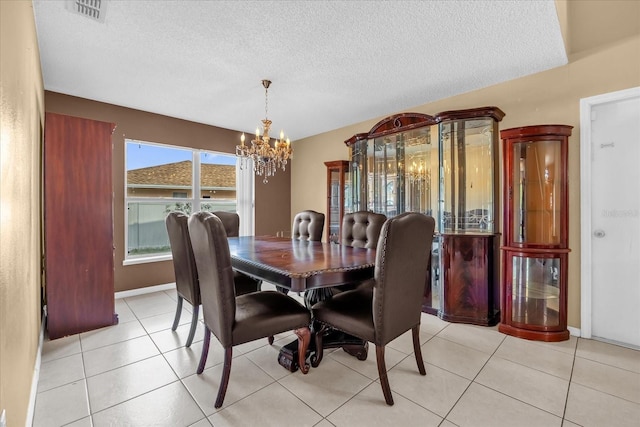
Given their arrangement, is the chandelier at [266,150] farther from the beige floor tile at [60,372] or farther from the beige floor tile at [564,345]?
the beige floor tile at [564,345]

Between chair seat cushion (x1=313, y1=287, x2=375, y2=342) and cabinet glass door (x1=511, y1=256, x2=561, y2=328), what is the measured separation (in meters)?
1.60

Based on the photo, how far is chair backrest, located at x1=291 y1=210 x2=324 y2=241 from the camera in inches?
137

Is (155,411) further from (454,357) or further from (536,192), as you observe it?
(536,192)

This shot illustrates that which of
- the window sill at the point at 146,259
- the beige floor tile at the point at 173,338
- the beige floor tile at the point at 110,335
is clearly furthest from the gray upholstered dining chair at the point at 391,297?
the window sill at the point at 146,259

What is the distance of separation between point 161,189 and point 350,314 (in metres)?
3.60

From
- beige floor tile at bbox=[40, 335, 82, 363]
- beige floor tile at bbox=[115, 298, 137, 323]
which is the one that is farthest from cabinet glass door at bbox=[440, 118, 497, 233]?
beige floor tile at bbox=[40, 335, 82, 363]

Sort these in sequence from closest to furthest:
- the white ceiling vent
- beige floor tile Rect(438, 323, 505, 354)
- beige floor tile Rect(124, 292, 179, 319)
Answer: the white ceiling vent < beige floor tile Rect(438, 323, 505, 354) < beige floor tile Rect(124, 292, 179, 319)

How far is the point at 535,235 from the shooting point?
8.93ft

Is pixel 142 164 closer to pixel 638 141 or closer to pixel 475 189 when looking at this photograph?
pixel 475 189

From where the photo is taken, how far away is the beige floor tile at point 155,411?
1583 mm

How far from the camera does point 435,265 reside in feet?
10.7

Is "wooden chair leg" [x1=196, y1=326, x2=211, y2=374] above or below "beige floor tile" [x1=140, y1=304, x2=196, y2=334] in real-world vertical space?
above

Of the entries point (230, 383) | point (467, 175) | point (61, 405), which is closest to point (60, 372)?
point (61, 405)

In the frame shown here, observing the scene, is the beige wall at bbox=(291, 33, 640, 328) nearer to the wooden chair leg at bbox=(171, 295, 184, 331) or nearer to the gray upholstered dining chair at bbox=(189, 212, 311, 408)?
the gray upholstered dining chair at bbox=(189, 212, 311, 408)
